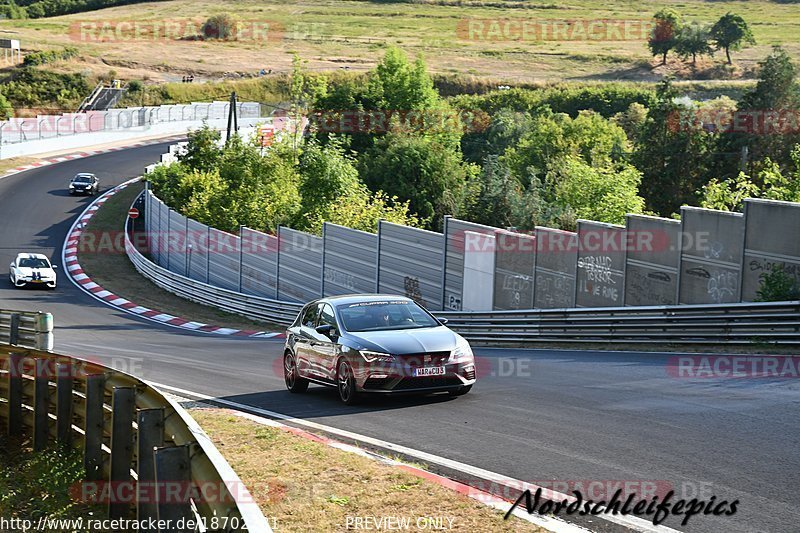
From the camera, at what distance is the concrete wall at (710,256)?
20438 mm

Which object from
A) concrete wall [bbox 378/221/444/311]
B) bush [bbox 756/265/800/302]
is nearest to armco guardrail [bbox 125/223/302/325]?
concrete wall [bbox 378/221/444/311]

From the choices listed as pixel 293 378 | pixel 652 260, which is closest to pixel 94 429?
pixel 293 378

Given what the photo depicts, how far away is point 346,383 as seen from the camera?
14.6 m

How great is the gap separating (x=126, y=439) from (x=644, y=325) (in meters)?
13.9

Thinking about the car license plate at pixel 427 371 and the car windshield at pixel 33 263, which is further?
the car windshield at pixel 33 263

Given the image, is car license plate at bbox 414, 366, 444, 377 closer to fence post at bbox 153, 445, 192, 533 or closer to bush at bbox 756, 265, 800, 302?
fence post at bbox 153, 445, 192, 533

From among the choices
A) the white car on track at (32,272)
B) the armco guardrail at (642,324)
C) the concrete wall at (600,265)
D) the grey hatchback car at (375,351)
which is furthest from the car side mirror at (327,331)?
the white car on track at (32,272)

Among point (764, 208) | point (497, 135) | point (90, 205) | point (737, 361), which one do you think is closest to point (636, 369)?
point (737, 361)

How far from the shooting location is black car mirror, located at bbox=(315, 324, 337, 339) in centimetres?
1526

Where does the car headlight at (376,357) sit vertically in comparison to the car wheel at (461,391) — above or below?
above

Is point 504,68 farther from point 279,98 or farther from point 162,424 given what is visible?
point 162,424

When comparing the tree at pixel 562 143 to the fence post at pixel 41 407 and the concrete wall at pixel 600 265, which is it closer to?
the concrete wall at pixel 600 265

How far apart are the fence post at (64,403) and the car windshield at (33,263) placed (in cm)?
3293

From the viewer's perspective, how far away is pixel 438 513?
26.5ft
